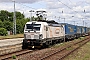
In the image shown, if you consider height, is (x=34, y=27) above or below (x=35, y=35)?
above

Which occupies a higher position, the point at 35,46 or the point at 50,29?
the point at 50,29

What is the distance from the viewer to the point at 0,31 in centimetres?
8088

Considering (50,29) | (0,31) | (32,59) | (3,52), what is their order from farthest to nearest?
(0,31) < (50,29) < (3,52) < (32,59)

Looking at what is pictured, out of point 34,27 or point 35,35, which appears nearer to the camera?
point 35,35

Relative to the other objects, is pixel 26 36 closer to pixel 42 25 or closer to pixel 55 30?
pixel 42 25

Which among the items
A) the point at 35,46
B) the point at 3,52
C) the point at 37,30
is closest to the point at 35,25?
the point at 37,30

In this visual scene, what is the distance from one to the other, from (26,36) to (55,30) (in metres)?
7.38

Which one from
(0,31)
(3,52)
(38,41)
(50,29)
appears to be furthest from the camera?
(0,31)

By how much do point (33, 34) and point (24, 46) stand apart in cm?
199

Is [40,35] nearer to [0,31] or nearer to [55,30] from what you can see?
[55,30]

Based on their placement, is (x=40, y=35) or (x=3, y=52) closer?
(x=3, y=52)

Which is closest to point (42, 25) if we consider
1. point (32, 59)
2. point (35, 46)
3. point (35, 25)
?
point (35, 25)

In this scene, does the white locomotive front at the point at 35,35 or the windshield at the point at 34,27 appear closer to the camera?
the white locomotive front at the point at 35,35

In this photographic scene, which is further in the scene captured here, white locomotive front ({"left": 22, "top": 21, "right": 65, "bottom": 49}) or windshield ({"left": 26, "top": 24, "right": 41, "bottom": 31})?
windshield ({"left": 26, "top": 24, "right": 41, "bottom": 31})
